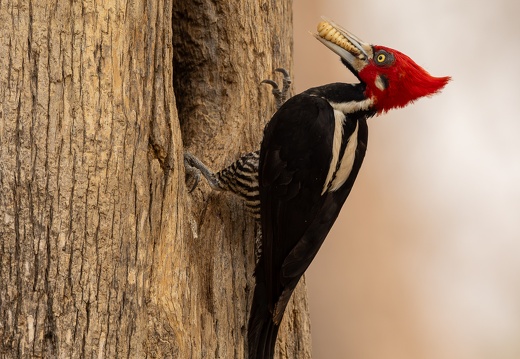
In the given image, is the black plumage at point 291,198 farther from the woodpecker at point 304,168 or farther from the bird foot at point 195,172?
the bird foot at point 195,172

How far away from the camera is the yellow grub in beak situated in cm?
368

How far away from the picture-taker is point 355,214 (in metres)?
7.29

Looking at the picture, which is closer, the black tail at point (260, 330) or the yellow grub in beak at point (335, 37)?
the black tail at point (260, 330)

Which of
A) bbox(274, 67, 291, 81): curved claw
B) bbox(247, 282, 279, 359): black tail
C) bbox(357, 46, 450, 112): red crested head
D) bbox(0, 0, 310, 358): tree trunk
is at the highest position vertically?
bbox(274, 67, 291, 81): curved claw

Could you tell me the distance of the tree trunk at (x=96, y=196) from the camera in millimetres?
2734

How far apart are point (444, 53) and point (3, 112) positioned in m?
5.22

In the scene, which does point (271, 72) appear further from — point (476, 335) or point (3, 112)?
point (476, 335)

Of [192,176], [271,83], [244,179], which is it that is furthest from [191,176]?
[271,83]

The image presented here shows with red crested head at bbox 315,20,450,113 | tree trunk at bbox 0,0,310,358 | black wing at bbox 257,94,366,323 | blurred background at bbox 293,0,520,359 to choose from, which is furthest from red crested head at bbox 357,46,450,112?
blurred background at bbox 293,0,520,359

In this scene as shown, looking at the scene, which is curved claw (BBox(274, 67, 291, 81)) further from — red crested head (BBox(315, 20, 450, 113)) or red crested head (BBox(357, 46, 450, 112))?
red crested head (BBox(357, 46, 450, 112))

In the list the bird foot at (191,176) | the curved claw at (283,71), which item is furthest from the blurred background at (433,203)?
the bird foot at (191,176)

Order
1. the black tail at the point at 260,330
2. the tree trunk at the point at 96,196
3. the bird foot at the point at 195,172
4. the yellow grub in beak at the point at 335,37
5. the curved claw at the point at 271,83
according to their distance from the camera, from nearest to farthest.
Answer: the tree trunk at the point at 96,196 < the black tail at the point at 260,330 < the bird foot at the point at 195,172 < the yellow grub in beak at the point at 335,37 < the curved claw at the point at 271,83

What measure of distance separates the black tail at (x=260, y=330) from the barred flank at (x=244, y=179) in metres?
0.41

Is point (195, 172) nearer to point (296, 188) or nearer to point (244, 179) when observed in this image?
point (244, 179)
